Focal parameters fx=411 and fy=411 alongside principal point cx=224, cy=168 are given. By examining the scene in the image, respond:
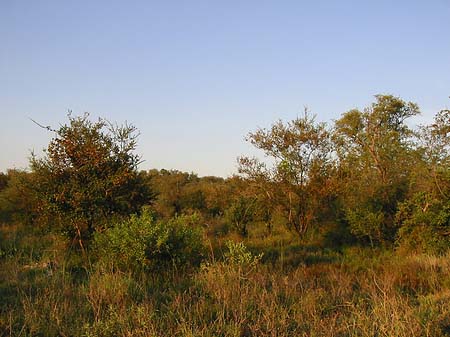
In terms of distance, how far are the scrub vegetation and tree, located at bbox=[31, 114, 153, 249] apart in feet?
0.12

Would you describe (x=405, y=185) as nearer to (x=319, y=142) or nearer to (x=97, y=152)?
(x=319, y=142)

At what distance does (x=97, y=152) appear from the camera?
11398 millimetres

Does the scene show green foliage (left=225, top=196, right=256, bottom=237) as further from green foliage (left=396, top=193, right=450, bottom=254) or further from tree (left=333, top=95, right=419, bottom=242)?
green foliage (left=396, top=193, right=450, bottom=254)

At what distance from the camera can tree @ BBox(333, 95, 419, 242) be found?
15.2 m

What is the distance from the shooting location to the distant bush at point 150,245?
8.68 metres

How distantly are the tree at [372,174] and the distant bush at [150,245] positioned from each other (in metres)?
7.94

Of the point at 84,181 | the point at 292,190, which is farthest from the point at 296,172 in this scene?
the point at 84,181

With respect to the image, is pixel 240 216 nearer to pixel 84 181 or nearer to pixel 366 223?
pixel 366 223

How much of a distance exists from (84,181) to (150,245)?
364 centimetres

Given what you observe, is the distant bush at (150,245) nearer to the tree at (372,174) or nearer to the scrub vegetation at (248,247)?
the scrub vegetation at (248,247)

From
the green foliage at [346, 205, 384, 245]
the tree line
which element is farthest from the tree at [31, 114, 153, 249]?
the green foliage at [346, 205, 384, 245]

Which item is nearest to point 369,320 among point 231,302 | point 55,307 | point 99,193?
point 231,302

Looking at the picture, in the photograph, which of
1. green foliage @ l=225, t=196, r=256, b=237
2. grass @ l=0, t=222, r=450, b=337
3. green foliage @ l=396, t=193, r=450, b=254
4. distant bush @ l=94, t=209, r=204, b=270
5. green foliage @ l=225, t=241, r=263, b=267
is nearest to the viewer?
grass @ l=0, t=222, r=450, b=337

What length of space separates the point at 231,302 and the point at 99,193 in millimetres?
6244
